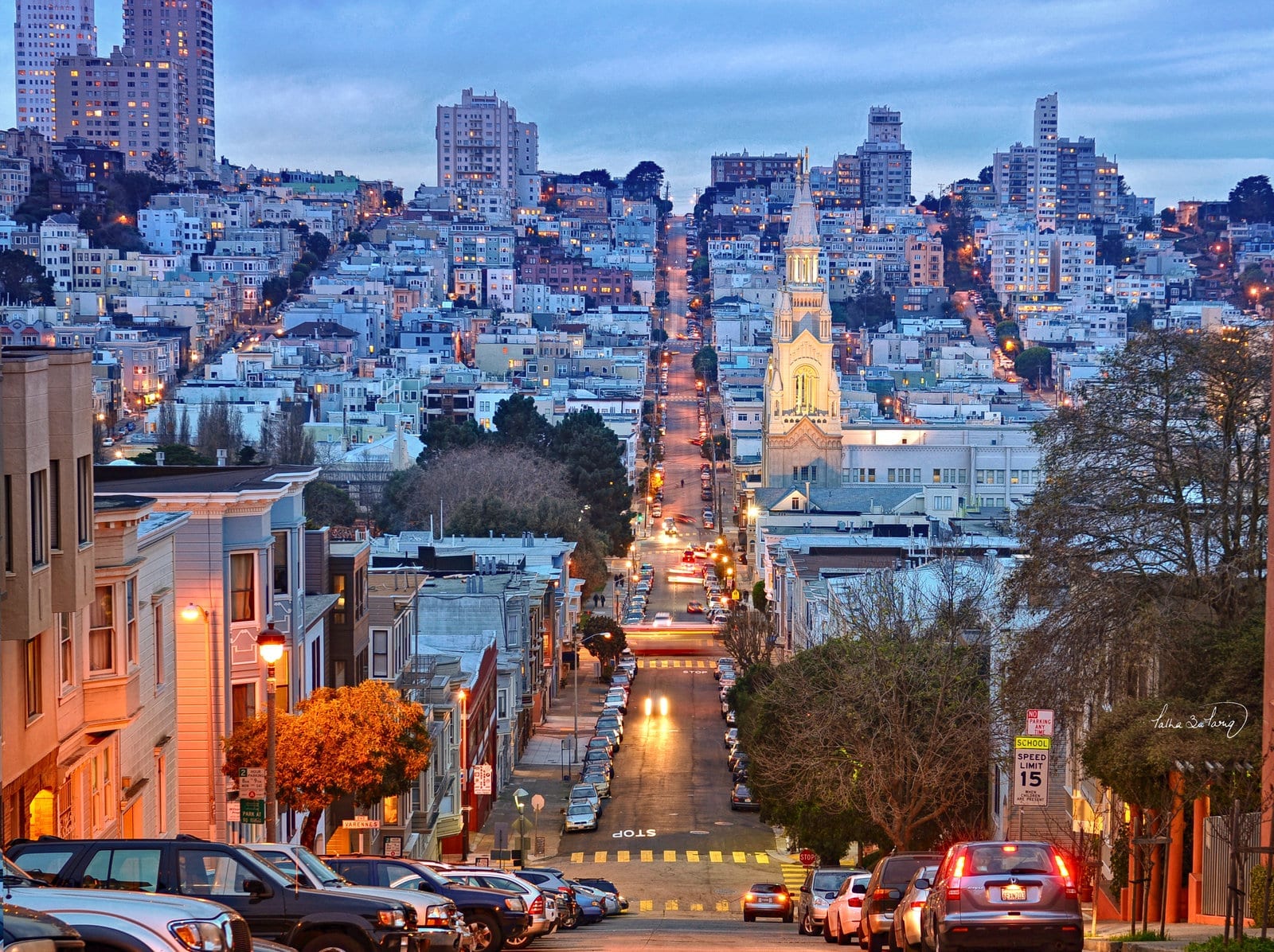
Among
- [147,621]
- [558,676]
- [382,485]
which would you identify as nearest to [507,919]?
[147,621]

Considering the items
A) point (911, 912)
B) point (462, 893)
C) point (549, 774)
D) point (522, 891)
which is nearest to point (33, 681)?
point (462, 893)

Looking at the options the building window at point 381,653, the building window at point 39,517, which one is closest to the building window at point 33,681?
the building window at point 39,517

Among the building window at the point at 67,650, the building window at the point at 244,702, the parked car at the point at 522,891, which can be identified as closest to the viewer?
the building window at the point at 67,650

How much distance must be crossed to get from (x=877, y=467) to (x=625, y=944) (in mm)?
142033

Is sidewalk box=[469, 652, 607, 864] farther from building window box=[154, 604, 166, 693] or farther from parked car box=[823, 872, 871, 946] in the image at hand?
parked car box=[823, 872, 871, 946]

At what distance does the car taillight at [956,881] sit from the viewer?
20828 mm

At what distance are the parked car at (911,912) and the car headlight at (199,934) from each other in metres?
9.00

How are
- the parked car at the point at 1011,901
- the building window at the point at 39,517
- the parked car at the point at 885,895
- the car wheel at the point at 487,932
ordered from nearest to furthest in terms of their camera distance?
the parked car at the point at 1011,901 < the building window at the point at 39,517 < the car wheel at the point at 487,932 < the parked car at the point at 885,895

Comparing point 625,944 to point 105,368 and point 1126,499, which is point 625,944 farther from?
point 105,368

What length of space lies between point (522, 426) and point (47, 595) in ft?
437

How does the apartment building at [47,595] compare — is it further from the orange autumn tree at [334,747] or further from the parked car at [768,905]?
the parked car at [768,905]

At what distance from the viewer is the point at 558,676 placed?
10775 cm

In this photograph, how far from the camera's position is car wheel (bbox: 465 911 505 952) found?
86.9 feet

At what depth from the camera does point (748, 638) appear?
88.9m
